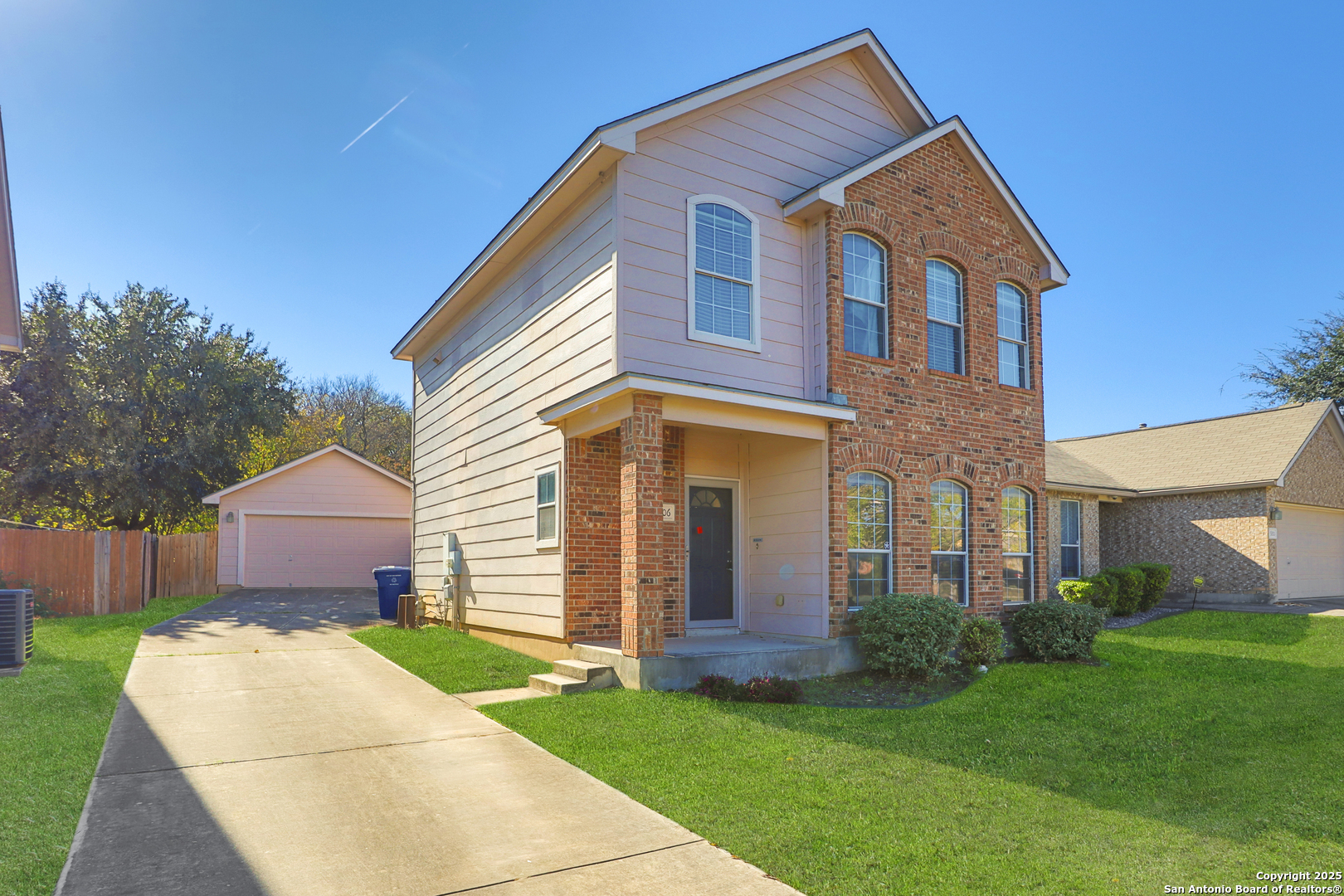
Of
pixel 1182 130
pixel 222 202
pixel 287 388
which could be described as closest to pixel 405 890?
pixel 222 202

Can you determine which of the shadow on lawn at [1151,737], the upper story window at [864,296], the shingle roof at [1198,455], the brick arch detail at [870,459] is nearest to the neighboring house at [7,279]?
the shadow on lawn at [1151,737]

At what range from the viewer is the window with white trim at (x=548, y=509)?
10.1 meters

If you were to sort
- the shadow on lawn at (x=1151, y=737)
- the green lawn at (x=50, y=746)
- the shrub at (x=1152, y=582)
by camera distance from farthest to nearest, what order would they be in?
the shrub at (x=1152, y=582) < the shadow on lawn at (x=1151, y=737) < the green lawn at (x=50, y=746)

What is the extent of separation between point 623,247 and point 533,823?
639cm

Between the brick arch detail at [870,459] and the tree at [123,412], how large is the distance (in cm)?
2395

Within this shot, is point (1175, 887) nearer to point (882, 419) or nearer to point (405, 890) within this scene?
point (405, 890)

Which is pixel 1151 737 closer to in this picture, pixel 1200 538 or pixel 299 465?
pixel 1200 538

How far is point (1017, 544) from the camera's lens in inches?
502

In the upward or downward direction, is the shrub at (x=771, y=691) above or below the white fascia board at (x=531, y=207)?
below

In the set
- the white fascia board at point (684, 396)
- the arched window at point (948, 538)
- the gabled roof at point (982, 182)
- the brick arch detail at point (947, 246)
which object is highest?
the gabled roof at point (982, 182)

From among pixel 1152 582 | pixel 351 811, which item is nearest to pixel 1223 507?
pixel 1152 582

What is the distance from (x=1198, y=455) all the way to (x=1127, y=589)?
260 inches

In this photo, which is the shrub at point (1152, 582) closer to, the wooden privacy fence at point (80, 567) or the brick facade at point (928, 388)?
the brick facade at point (928, 388)

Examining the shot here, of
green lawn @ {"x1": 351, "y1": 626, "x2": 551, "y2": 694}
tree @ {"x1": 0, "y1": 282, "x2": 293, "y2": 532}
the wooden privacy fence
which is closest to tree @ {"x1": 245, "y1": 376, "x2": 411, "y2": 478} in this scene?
tree @ {"x1": 0, "y1": 282, "x2": 293, "y2": 532}
